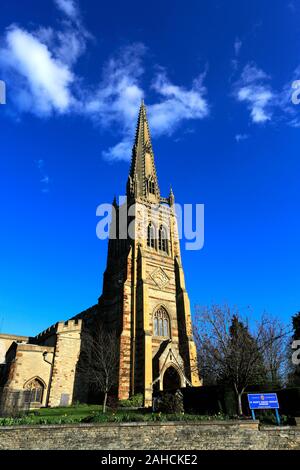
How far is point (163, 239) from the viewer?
40.8 metres

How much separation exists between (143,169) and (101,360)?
90.9 feet

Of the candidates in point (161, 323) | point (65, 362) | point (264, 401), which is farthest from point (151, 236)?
point (264, 401)

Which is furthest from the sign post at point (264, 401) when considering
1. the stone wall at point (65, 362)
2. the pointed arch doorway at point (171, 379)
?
the stone wall at point (65, 362)

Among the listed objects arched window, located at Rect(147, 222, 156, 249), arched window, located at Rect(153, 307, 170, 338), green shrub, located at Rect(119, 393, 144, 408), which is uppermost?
arched window, located at Rect(147, 222, 156, 249)

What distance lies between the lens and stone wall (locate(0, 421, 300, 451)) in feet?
39.1

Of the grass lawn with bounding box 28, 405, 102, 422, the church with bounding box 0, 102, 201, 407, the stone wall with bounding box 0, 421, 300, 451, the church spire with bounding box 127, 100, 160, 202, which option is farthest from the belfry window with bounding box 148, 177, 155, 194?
the stone wall with bounding box 0, 421, 300, 451

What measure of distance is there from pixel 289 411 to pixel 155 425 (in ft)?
34.5

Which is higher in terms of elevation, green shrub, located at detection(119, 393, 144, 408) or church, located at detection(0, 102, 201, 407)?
church, located at detection(0, 102, 201, 407)

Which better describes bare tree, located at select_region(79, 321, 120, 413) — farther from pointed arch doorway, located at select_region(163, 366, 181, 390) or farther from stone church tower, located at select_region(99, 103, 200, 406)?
pointed arch doorway, located at select_region(163, 366, 181, 390)

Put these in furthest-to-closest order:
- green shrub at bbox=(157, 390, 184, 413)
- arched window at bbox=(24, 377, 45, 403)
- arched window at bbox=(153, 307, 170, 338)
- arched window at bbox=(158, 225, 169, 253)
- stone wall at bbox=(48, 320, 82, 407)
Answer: arched window at bbox=(158, 225, 169, 253)
arched window at bbox=(153, 307, 170, 338)
stone wall at bbox=(48, 320, 82, 407)
arched window at bbox=(24, 377, 45, 403)
green shrub at bbox=(157, 390, 184, 413)

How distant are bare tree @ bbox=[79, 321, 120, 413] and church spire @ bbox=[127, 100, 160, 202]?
61.0 ft

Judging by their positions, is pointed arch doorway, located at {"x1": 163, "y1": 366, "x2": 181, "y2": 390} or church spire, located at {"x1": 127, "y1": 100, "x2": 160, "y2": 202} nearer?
pointed arch doorway, located at {"x1": 163, "y1": 366, "x2": 181, "y2": 390}

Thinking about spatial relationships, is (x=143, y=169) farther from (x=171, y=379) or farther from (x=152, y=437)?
(x=152, y=437)
